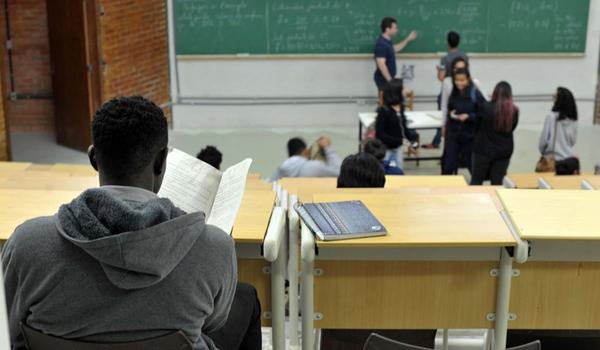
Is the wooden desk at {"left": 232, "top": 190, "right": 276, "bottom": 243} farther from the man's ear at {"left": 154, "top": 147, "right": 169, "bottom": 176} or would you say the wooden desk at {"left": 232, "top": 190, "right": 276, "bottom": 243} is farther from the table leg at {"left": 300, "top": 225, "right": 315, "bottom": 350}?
the man's ear at {"left": 154, "top": 147, "right": 169, "bottom": 176}

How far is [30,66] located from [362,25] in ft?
12.3

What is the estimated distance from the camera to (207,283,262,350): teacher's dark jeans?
232 cm

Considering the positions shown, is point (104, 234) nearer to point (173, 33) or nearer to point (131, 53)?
point (131, 53)

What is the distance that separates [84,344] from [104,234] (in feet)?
0.89

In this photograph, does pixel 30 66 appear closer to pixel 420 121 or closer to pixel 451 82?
pixel 420 121

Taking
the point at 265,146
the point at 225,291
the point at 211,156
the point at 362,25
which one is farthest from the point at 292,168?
the point at 225,291

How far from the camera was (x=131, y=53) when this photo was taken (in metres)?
8.62

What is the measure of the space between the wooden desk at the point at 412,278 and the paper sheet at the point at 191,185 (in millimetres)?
595

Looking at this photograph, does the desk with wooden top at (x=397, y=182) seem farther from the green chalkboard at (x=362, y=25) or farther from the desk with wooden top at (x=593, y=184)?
the green chalkboard at (x=362, y=25)

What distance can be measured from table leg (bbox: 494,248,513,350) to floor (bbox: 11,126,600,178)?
482 centimetres

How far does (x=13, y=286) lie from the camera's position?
6.27ft

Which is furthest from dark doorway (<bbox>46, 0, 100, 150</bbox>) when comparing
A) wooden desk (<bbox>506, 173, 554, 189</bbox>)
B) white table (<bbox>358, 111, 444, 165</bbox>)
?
wooden desk (<bbox>506, 173, 554, 189</bbox>)

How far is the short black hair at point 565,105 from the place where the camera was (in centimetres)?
653

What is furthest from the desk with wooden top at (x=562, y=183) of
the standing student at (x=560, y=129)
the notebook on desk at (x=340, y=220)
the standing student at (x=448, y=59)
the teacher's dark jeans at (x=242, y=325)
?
the teacher's dark jeans at (x=242, y=325)
